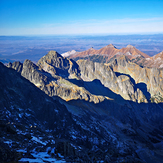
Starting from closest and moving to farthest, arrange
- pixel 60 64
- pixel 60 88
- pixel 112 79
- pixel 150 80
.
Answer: pixel 60 88
pixel 112 79
pixel 150 80
pixel 60 64

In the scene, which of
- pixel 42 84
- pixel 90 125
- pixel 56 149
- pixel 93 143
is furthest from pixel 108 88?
pixel 56 149

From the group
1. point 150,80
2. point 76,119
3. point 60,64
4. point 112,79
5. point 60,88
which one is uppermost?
point 60,64

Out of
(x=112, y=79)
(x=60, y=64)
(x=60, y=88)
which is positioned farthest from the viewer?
(x=60, y=64)

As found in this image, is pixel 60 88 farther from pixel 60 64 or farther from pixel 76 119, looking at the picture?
pixel 60 64

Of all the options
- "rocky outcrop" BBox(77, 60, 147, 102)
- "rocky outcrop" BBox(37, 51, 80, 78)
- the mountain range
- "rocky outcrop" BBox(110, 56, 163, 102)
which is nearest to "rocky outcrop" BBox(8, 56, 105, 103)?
the mountain range

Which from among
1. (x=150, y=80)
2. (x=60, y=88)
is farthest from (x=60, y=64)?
(x=150, y=80)

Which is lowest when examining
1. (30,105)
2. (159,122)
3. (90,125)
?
(159,122)

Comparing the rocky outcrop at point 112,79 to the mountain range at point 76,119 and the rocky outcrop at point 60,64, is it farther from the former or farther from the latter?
the rocky outcrop at point 60,64

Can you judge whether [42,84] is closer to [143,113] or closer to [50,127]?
[50,127]

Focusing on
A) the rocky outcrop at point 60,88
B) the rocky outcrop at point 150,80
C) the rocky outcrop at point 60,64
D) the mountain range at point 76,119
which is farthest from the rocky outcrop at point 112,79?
the rocky outcrop at point 60,88
